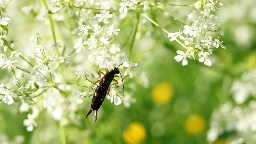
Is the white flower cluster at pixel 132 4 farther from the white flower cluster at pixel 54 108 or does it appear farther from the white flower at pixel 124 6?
the white flower cluster at pixel 54 108

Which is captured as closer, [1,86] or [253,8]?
[1,86]

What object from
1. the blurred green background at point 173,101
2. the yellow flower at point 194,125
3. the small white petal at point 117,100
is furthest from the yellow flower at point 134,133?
the small white petal at point 117,100

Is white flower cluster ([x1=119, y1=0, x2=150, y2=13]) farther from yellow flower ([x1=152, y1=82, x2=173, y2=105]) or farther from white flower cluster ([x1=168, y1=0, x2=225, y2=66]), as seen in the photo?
yellow flower ([x1=152, y1=82, x2=173, y2=105])

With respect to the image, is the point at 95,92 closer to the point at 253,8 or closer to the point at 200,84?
the point at 200,84

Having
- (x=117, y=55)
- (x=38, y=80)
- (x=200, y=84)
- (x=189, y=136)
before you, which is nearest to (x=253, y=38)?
(x=200, y=84)

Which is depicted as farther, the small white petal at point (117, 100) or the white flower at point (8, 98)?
the small white petal at point (117, 100)

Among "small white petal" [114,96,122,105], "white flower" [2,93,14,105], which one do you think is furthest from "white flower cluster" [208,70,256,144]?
"white flower" [2,93,14,105]

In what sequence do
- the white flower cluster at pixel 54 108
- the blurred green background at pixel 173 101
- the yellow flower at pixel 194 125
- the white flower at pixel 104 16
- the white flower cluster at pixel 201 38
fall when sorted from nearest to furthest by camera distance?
the white flower cluster at pixel 201 38 < the white flower at pixel 104 16 < the white flower cluster at pixel 54 108 < the blurred green background at pixel 173 101 < the yellow flower at pixel 194 125
